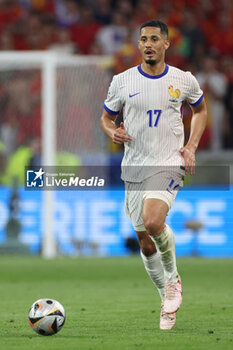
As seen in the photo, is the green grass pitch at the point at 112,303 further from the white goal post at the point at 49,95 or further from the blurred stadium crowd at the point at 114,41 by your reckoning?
the blurred stadium crowd at the point at 114,41

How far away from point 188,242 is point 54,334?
31.8 feet

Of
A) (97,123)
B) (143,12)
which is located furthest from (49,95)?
(143,12)

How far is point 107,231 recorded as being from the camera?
16656 mm

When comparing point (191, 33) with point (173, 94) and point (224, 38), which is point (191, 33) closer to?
point (224, 38)

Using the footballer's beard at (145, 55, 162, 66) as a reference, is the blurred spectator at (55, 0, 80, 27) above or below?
below

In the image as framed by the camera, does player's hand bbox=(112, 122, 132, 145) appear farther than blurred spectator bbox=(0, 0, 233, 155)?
No

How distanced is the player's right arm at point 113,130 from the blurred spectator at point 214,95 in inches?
385

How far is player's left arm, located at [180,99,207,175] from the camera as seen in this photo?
727cm

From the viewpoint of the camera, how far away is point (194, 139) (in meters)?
7.45

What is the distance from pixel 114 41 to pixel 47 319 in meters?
12.5

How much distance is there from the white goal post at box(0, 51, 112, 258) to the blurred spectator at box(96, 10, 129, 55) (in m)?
1.03

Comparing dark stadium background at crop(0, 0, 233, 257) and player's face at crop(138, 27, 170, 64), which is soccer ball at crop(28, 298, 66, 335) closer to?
player's face at crop(138, 27, 170, 64)

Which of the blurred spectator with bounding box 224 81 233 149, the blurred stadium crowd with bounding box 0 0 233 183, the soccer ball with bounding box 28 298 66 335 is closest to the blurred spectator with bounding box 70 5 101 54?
the blurred stadium crowd with bounding box 0 0 233 183
